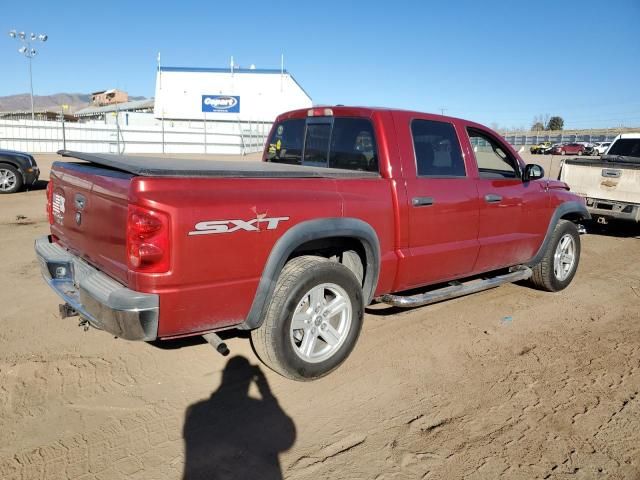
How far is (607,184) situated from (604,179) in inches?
4.1

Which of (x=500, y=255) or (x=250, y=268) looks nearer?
(x=250, y=268)

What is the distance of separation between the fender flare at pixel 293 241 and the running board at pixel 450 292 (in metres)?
0.57

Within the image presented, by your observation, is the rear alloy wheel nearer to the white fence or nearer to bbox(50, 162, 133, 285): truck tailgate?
bbox(50, 162, 133, 285): truck tailgate

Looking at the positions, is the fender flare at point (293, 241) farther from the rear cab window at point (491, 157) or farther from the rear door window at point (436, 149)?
the rear cab window at point (491, 157)

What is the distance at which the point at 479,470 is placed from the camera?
104 inches

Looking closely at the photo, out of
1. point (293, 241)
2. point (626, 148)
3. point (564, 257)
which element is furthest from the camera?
point (626, 148)

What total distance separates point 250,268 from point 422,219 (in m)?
1.59

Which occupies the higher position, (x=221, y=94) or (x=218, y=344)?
(x=221, y=94)

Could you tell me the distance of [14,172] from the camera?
11586 millimetres

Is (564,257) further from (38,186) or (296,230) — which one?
(38,186)

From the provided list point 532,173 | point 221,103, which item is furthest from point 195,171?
point 221,103

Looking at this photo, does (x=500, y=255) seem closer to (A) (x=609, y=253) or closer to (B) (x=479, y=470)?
(B) (x=479, y=470)

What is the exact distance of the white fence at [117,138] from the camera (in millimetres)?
24297

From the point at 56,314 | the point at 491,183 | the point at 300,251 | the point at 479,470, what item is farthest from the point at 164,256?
the point at 491,183
